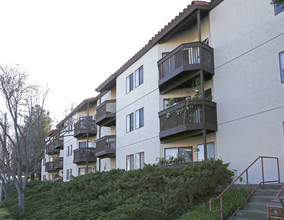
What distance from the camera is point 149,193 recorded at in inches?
521

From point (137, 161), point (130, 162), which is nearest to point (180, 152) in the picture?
point (137, 161)

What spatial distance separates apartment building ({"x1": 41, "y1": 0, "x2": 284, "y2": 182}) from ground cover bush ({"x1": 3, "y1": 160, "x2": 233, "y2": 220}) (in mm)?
2813

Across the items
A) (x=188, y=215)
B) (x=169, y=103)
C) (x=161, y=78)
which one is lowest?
(x=188, y=215)

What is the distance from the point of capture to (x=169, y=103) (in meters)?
18.7

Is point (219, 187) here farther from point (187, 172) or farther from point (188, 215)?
point (188, 215)

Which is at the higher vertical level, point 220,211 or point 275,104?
point 275,104

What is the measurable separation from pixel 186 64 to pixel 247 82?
3.36 meters

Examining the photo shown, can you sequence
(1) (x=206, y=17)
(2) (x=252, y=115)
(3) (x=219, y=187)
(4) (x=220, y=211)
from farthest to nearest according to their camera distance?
(1) (x=206, y=17) → (2) (x=252, y=115) → (3) (x=219, y=187) → (4) (x=220, y=211)

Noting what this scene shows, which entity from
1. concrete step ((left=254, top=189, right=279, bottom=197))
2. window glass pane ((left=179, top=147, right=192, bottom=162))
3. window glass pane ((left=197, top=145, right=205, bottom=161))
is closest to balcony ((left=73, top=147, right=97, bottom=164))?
window glass pane ((left=179, top=147, right=192, bottom=162))

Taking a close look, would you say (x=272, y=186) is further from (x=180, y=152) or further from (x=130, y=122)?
(x=130, y=122)

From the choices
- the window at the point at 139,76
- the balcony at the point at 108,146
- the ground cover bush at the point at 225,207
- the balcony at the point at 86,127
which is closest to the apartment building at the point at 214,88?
the window at the point at 139,76

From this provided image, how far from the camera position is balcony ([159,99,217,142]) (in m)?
16.0

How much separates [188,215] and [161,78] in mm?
9926


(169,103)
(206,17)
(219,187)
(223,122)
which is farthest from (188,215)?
(206,17)
